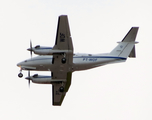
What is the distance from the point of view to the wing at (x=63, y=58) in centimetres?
3441

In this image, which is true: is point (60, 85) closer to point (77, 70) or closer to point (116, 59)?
point (77, 70)

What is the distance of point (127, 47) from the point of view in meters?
37.8

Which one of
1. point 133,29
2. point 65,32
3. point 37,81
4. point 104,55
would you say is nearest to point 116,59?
point 104,55

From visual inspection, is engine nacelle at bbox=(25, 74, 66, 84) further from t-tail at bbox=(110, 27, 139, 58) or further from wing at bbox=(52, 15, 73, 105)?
t-tail at bbox=(110, 27, 139, 58)

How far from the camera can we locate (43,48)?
36219 millimetres

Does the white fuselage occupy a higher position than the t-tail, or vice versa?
the t-tail

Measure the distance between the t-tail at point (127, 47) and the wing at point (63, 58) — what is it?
5300 millimetres

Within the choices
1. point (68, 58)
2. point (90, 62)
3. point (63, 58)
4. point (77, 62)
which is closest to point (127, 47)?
point (90, 62)

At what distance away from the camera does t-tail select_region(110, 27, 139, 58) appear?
3756 cm

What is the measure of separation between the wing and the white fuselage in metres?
0.69

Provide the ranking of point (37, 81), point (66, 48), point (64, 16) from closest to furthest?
point (64, 16), point (66, 48), point (37, 81)

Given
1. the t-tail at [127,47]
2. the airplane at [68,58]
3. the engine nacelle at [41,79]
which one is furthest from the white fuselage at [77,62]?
the engine nacelle at [41,79]

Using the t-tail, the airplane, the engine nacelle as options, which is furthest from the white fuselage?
the engine nacelle

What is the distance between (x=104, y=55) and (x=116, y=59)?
55.4 inches
